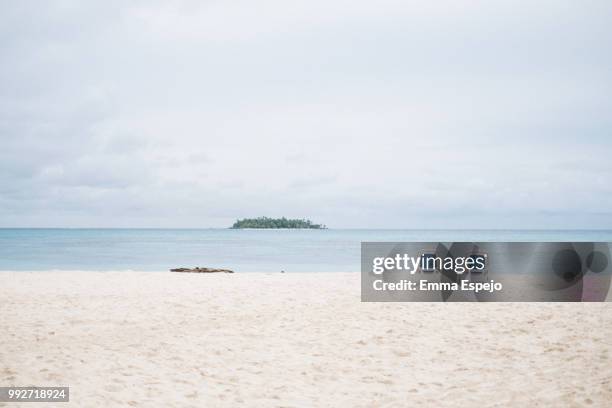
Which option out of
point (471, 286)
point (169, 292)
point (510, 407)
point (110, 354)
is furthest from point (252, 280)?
point (510, 407)

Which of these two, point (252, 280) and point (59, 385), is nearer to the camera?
point (59, 385)

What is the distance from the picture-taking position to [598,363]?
7344 millimetres

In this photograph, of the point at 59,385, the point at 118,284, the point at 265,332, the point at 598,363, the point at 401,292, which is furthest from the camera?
the point at 118,284

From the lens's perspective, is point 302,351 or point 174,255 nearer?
point 302,351

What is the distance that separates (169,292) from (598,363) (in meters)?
11.2

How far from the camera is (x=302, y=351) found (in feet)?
27.5

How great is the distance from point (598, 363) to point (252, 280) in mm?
12302

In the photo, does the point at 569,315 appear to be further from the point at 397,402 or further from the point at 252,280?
the point at 252,280

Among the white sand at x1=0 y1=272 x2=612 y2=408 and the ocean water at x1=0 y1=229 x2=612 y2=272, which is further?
the ocean water at x1=0 y1=229 x2=612 y2=272

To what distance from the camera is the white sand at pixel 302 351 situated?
20.8ft

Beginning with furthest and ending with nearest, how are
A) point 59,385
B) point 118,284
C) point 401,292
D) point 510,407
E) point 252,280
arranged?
point 252,280
point 118,284
point 401,292
point 59,385
point 510,407

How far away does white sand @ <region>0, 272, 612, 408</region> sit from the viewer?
6.34 meters

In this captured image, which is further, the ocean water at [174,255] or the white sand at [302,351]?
the ocean water at [174,255]

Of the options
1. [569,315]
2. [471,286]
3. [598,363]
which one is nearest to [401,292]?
[471,286]
